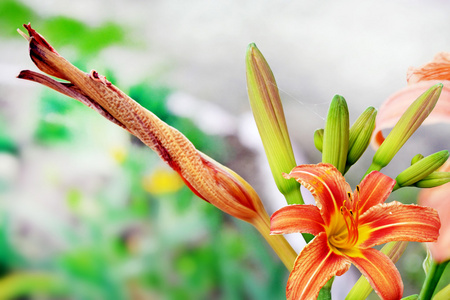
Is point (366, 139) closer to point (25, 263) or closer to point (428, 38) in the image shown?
point (428, 38)

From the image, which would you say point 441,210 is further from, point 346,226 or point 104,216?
point 104,216

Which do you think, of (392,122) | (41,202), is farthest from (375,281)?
(41,202)

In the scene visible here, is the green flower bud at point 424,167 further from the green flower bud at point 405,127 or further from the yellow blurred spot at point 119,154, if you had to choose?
the yellow blurred spot at point 119,154

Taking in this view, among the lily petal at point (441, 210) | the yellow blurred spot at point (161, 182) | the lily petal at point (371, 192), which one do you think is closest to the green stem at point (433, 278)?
the lily petal at point (441, 210)

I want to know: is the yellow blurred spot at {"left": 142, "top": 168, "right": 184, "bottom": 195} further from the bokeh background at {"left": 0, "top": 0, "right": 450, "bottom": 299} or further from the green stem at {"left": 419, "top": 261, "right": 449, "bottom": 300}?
the green stem at {"left": 419, "top": 261, "right": 449, "bottom": 300}

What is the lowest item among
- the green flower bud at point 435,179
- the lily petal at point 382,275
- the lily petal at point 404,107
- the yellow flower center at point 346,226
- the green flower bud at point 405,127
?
the lily petal at point 382,275
